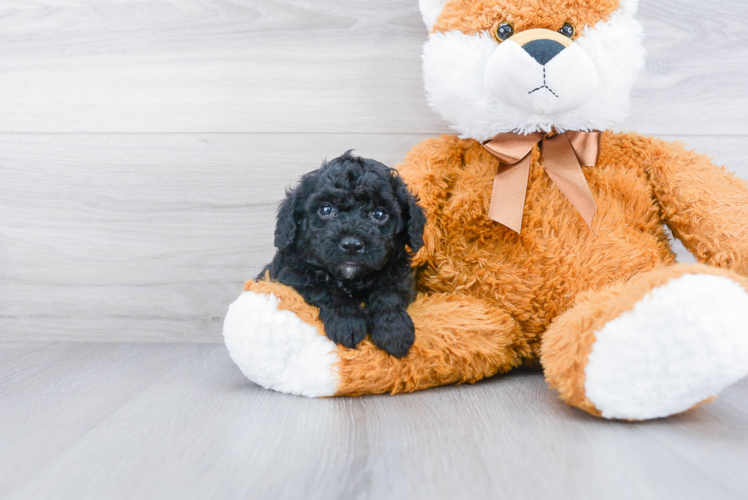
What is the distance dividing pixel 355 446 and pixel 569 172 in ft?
2.16

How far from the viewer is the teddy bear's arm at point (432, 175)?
109cm

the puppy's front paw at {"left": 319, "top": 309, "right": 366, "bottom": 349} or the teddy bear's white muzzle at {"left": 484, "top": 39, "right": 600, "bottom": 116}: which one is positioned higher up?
the teddy bear's white muzzle at {"left": 484, "top": 39, "right": 600, "bottom": 116}

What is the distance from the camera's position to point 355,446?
0.73 metres

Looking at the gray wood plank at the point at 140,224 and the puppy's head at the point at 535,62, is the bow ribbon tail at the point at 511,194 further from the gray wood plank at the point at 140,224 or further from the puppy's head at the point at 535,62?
the gray wood plank at the point at 140,224

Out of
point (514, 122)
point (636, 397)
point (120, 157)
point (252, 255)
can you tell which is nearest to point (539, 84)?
point (514, 122)

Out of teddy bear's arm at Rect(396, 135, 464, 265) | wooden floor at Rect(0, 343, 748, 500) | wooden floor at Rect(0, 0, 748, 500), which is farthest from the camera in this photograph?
wooden floor at Rect(0, 0, 748, 500)

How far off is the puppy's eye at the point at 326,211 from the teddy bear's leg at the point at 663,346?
0.44 m

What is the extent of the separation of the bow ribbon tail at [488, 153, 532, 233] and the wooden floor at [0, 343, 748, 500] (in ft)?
1.03

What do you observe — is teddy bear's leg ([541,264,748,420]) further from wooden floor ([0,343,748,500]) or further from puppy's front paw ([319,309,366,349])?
puppy's front paw ([319,309,366,349])

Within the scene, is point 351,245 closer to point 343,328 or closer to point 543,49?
point 343,328

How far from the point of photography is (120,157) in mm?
1439

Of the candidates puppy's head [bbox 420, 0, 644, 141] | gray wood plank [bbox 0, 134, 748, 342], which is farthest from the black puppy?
gray wood plank [bbox 0, 134, 748, 342]

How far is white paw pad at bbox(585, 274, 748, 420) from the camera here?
732 mm

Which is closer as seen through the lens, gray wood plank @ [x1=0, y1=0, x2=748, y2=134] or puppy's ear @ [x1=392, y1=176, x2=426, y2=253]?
puppy's ear @ [x1=392, y1=176, x2=426, y2=253]
